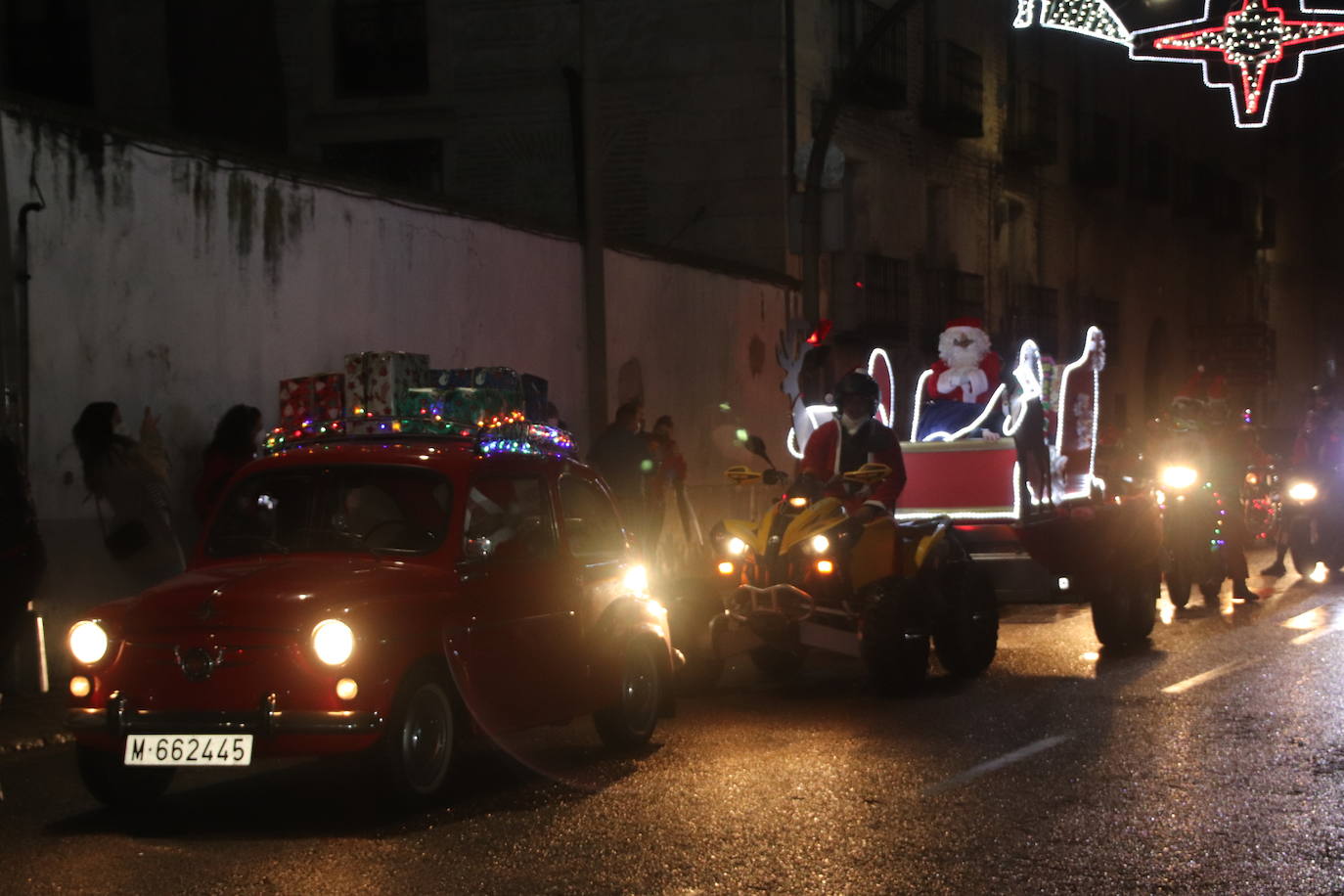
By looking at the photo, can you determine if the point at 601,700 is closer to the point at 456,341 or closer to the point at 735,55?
the point at 456,341

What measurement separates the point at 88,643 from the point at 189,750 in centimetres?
66

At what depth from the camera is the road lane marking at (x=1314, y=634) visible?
14109 mm

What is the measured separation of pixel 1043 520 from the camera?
13.5 metres

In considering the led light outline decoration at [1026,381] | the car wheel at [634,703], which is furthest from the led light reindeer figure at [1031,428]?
the car wheel at [634,703]

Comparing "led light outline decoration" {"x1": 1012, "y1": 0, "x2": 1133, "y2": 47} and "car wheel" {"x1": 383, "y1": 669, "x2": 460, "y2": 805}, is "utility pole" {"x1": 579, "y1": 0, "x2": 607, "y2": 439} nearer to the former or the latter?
"led light outline decoration" {"x1": 1012, "y1": 0, "x2": 1133, "y2": 47}

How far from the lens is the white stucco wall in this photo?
12625mm

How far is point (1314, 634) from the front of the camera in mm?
14578

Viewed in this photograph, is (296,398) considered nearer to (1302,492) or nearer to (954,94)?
(1302,492)

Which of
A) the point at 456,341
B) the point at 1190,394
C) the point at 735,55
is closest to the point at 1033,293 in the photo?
the point at 735,55

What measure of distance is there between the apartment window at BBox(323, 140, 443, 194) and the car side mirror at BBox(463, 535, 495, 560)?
2058cm

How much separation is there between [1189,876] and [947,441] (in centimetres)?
782

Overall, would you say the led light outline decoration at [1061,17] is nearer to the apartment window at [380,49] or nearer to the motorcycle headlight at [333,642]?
the apartment window at [380,49]

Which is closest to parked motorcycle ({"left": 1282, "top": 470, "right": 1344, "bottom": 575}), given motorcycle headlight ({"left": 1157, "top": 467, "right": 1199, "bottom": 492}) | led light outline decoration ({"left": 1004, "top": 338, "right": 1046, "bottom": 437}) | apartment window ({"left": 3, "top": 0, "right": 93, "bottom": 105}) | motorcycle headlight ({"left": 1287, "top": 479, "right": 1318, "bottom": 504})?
motorcycle headlight ({"left": 1287, "top": 479, "right": 1318, "bottom": 504})

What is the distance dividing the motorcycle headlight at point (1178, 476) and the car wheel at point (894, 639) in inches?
302
